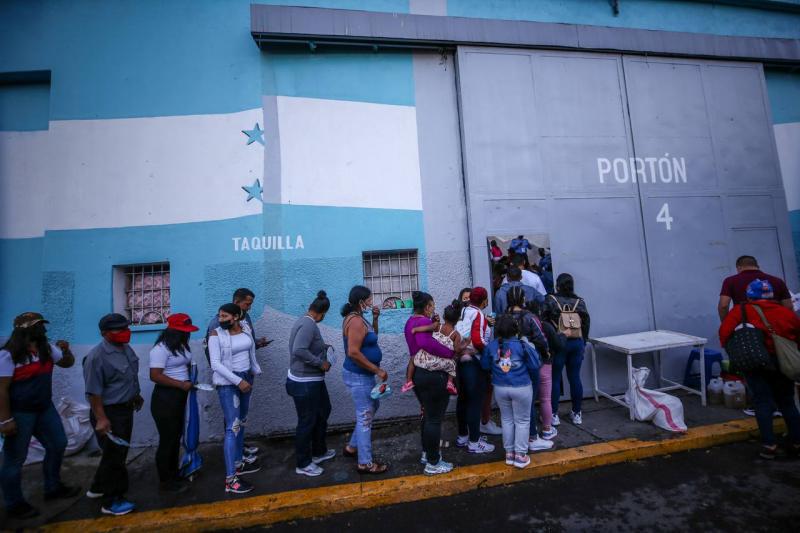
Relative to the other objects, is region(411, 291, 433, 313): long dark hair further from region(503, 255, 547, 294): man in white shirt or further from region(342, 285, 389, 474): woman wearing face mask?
region(503, 255, 547, 294): man in white shirt

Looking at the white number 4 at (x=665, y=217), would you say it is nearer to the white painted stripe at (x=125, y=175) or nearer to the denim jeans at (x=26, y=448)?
the white painted stripe at (x=125, y=175)

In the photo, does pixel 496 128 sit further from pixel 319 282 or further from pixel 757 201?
pixel 757 201

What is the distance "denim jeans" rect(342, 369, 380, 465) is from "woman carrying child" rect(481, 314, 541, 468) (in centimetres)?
124

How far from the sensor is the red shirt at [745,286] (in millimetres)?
4473

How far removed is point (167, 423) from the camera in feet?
12.3

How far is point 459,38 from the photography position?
5711mm

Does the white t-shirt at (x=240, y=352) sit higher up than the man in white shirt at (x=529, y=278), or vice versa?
the man in white shirt at (x=529, y=278)

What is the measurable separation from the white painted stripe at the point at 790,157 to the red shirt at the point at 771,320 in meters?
4.62

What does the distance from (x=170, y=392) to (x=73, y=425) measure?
7.29ft

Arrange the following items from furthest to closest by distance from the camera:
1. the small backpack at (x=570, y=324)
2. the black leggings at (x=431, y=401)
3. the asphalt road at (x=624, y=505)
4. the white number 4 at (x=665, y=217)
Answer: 1. the white number 4 at (x=665, y=217)
2. the small backpack at (x=570, y=324)
3. the black leggings at (x=431, y=401)
4. the asphalt road at (x=624, y=505)

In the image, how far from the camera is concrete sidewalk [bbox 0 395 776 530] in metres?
3.43

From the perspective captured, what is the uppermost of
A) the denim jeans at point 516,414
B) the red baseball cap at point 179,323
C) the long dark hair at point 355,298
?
the long dark hair at point 355,298

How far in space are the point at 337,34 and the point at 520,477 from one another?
6211 mm

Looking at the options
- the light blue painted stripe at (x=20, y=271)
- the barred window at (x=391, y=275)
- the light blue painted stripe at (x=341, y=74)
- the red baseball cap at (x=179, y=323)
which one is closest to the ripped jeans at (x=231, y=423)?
the red baseball cap at (x=179, y=323)
